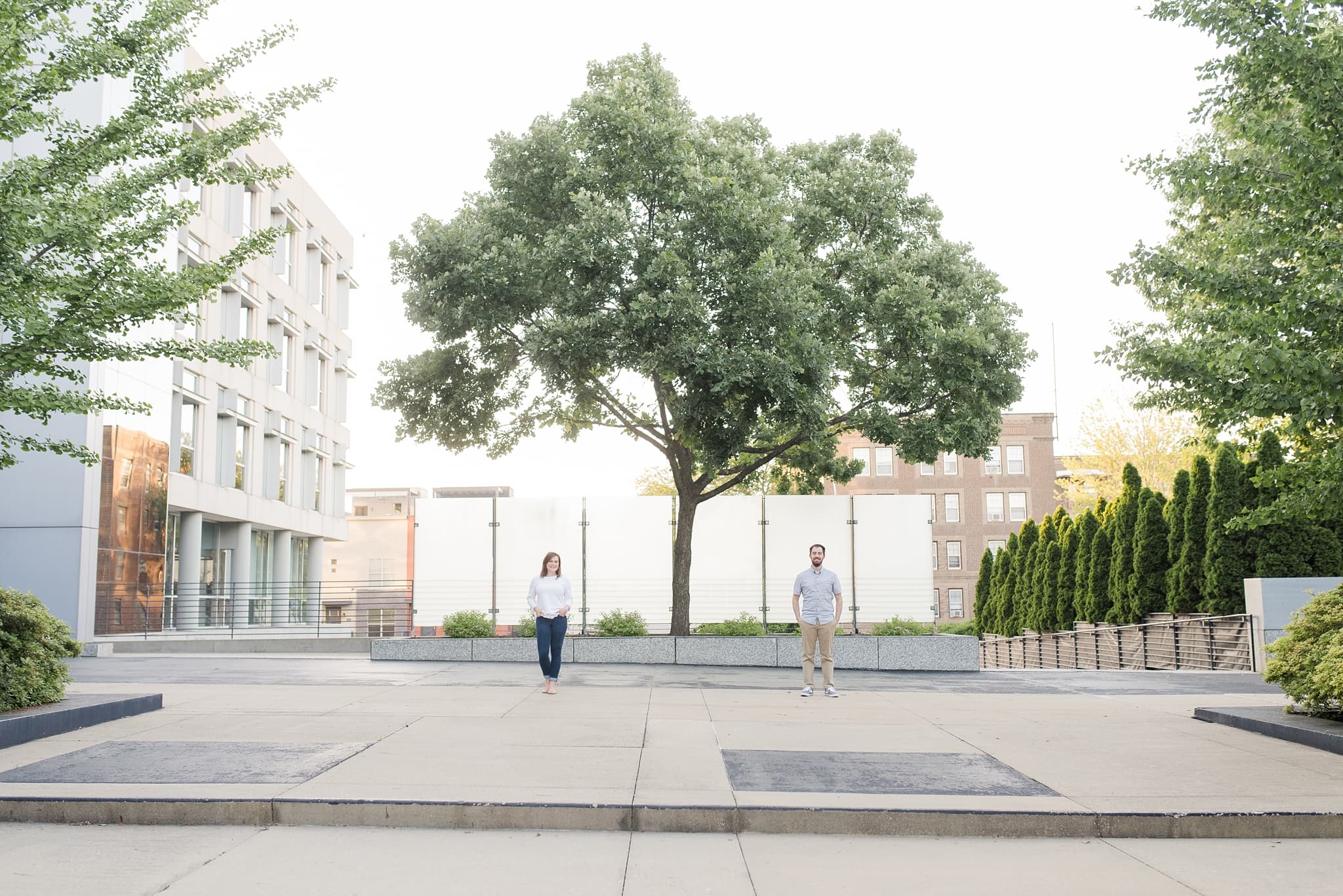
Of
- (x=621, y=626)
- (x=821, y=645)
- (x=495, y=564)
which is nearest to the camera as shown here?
(x=821, y=645)

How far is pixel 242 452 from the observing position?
39125 mm

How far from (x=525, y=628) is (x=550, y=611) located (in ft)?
19.8

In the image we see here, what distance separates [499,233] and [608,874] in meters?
14.5

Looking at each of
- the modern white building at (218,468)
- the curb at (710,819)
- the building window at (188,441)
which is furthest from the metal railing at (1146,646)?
the building window at (188,441)

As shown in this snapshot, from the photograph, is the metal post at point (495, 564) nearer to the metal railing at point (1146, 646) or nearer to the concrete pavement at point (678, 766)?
the concrete pavement at point (678, 766)

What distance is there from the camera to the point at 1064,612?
32500 millimetres

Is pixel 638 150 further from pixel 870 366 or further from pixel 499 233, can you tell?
pixel 870 366

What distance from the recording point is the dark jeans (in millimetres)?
13742

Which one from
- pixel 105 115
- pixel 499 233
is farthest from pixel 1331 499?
pixel 105 115

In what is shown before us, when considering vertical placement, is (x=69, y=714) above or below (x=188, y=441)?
below

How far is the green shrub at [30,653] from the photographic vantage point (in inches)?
383

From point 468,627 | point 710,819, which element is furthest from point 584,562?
point 710,819

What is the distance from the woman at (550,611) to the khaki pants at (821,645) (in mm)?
3016

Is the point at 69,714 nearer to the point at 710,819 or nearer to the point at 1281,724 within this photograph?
the point at 710,819
